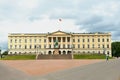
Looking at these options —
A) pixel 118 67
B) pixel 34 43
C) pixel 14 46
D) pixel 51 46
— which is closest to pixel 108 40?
pixel 51 46

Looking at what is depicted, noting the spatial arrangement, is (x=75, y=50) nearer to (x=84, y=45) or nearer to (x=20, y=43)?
(x=84, y=45)

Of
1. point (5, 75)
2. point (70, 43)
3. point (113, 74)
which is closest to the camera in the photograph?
point (113, 74)

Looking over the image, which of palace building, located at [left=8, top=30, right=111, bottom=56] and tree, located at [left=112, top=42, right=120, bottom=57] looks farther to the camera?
tree, located at [left=112, top=42, right=120, bottom=57]

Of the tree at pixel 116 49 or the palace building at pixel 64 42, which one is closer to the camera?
the palace building at pixel 64 42

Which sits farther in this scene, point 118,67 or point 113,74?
point 118,67

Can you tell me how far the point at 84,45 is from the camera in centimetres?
11719

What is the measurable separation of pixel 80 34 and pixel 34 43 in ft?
64.4

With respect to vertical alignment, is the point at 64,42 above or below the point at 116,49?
above

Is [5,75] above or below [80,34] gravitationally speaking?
below

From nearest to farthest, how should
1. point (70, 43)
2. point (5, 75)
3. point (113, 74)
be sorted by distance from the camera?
point (113, 74), point (5, 75), point (70, 43)

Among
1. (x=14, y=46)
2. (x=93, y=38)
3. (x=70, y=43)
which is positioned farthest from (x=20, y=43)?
(x=93, y=38)

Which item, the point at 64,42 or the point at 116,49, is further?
the point at 116,49

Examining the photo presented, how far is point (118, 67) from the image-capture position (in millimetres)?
10930

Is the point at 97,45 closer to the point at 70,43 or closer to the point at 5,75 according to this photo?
the point at 70,43
